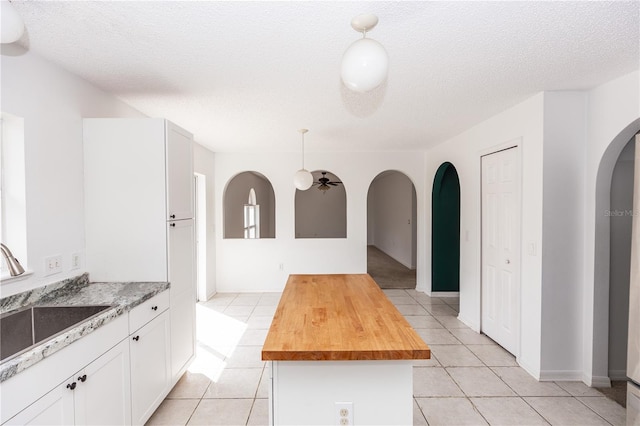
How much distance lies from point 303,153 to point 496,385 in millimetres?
4068

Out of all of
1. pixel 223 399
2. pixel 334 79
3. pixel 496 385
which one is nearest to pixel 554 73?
pixel 334 79

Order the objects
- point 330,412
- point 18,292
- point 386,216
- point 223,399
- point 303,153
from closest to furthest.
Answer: point 330,412 < point 18,292 < point 223,399 < point 303,153 < point 386,216

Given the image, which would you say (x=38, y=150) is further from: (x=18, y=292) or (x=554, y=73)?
(x=554, y=73)

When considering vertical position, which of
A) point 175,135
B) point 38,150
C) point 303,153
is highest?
point 303,153

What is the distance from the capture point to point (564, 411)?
229 centimetres

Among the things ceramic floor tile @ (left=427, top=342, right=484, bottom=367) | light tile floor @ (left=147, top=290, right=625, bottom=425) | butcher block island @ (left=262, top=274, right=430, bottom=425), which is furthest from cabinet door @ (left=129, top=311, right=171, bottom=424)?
ceramic floor tile @ (left=427, top=342, right=484, bottom=367)

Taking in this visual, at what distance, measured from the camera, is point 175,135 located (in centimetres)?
248

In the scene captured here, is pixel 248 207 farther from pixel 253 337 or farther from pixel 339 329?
pixel 339 329

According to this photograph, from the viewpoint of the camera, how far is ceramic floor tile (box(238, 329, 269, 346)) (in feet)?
11.3

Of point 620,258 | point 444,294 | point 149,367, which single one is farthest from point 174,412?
point 444,294

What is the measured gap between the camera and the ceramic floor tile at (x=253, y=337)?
344 cm

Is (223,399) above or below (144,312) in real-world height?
below

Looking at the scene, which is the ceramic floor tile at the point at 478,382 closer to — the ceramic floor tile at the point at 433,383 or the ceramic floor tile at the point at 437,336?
the ceramic floor tile at the point at 433,383

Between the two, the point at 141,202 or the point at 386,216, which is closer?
the point at 141,202
